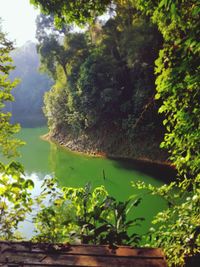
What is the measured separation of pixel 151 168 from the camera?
15547mm

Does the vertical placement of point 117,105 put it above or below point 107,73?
below

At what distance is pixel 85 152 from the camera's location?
818 inches

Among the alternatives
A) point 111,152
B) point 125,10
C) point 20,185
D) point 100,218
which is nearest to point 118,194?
point 111,152

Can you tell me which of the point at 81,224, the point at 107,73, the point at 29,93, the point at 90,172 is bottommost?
the point at 90,172

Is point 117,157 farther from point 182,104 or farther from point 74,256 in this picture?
point 74,256

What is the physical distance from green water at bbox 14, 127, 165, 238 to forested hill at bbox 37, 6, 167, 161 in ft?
4.64

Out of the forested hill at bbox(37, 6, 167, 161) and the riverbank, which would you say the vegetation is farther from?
the forested hill at bbox(37, 6, 167, 161)

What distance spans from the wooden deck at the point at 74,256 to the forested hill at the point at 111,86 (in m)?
12.7

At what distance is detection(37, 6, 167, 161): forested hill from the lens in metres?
17.4

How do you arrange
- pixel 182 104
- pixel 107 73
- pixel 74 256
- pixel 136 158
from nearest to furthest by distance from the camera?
pixel 74 256 → pixel 182 104 → pixel 136 158 → pixel 107 73

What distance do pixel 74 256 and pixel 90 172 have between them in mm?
13795

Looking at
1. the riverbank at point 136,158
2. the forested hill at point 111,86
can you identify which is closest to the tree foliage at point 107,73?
the forested hill at point 111,86

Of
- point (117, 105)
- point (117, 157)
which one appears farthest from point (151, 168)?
point (117, 105)

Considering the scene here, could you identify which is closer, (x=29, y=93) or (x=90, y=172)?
(x=90, y=172)
